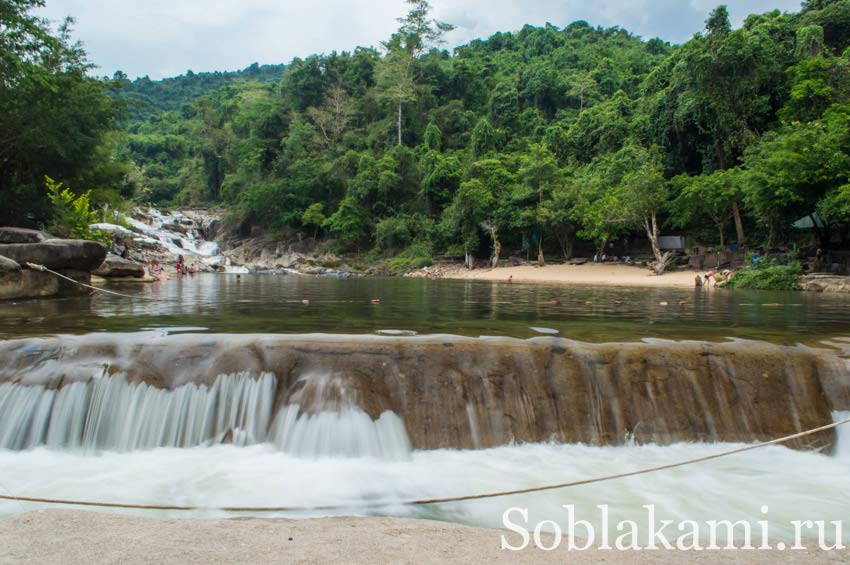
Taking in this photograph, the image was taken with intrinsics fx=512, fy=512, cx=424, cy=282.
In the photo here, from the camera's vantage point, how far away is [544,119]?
198ft

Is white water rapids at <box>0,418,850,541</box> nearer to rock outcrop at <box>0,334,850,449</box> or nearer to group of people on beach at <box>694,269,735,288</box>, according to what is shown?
rock outcrop at <box>0,334,850,449</box>

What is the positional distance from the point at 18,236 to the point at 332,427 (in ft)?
48.0

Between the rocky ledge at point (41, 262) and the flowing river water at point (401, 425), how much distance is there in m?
7.39

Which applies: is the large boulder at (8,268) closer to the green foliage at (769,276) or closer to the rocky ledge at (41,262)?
the rocky ledge at (41,262)

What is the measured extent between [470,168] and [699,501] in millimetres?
42067

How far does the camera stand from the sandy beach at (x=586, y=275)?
29.7 metres

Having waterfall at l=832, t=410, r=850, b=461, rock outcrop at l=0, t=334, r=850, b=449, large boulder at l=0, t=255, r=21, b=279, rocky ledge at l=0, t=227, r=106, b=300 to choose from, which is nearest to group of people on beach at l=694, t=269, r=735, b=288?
rock outcrop at l=0, t=334, r=850, b=449

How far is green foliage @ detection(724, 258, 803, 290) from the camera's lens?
72.6 feet

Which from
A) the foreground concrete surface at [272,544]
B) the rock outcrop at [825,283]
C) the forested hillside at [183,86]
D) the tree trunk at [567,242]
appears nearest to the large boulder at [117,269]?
the foreground concrete surface at [272,544]

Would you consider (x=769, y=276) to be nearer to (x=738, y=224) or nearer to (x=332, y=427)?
(x=738, y=224)

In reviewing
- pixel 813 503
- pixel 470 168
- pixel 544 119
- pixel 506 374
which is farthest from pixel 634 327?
pixel 544 119

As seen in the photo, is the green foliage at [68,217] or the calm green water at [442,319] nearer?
the calm green water at [442,319]

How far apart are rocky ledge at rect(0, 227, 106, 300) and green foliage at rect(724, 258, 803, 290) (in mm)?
25772

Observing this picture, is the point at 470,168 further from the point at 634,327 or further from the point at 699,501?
the point at 699,501
